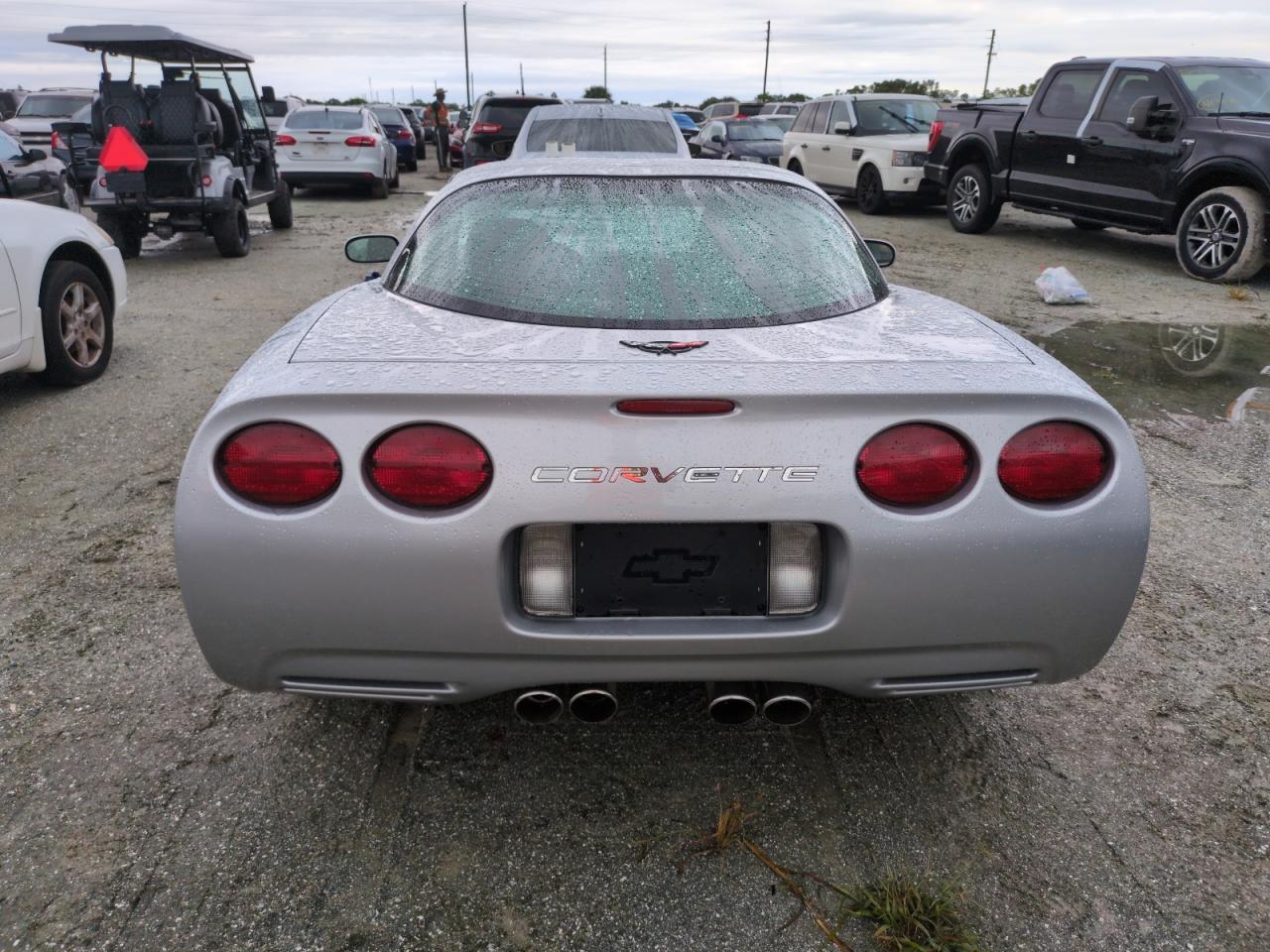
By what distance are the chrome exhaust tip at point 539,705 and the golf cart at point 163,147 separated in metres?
9.28

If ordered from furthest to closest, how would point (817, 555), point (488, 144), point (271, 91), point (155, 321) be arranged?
point (488, 144)
point (271, 91)
point (155, 321)
point (817, 555)

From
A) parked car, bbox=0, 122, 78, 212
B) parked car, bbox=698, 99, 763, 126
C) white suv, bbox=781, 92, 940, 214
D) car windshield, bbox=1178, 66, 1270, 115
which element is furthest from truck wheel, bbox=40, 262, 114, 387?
parked car, bbox=698, 99, 763, 126

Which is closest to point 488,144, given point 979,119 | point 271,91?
point 271,91

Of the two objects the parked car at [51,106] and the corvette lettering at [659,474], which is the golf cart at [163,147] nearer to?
the corvette lettering at [659,474]

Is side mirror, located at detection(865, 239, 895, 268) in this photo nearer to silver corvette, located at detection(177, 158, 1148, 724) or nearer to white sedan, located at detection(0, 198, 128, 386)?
silver corvette, located at detection(177, 158, 1148, 724)

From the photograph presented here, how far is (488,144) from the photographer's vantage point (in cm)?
1569

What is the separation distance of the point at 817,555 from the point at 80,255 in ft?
17.7

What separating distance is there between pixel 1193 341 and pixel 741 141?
1270cm

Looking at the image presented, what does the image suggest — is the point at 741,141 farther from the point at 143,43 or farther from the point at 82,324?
the point at 82,324

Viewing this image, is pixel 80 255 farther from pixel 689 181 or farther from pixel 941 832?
pixel 941 832

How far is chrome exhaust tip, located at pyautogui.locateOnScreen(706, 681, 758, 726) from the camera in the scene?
213 cm

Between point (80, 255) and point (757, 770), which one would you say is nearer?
point (757, 770)

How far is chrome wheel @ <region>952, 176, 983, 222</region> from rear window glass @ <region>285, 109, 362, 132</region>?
9510 millimetres

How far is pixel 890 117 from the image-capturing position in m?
15.0
